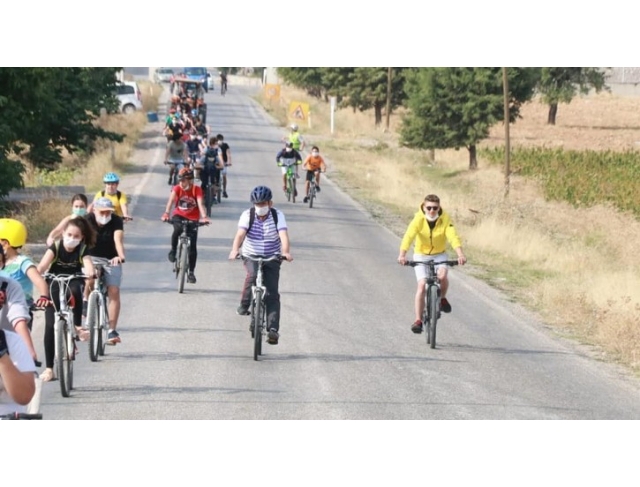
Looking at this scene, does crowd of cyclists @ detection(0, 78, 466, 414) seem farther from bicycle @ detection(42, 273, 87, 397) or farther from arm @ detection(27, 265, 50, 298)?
bicycle @ detection(42, 273, 87, 397)

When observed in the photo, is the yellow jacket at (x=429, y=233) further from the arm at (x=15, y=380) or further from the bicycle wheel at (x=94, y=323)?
the arm at (x=15, y=380)

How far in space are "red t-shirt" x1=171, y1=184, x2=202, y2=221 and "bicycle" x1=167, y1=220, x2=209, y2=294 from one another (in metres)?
0.12

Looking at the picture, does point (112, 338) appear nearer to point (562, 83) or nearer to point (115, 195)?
point (115, 195)

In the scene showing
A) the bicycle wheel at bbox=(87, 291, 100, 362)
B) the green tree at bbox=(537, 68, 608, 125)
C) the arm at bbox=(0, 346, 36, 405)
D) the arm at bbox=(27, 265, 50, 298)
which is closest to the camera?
the arm at bbox=(0, 346, 36, 405)

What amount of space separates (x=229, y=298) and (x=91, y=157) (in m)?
27.6

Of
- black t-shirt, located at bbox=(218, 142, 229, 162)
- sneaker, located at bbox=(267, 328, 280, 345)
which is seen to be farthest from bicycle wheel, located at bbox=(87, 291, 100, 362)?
black t-shirt, located at bbox=(218, 142, 229, 162)

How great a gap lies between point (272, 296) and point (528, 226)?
18.9m

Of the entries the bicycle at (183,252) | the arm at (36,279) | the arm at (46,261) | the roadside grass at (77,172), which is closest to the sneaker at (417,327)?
the bicycle at (183,252)

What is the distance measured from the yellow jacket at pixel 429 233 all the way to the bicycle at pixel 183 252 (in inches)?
164

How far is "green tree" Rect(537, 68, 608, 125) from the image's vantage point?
83562 millimetres

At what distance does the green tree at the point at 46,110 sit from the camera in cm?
2345

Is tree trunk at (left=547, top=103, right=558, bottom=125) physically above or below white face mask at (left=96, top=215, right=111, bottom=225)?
below
